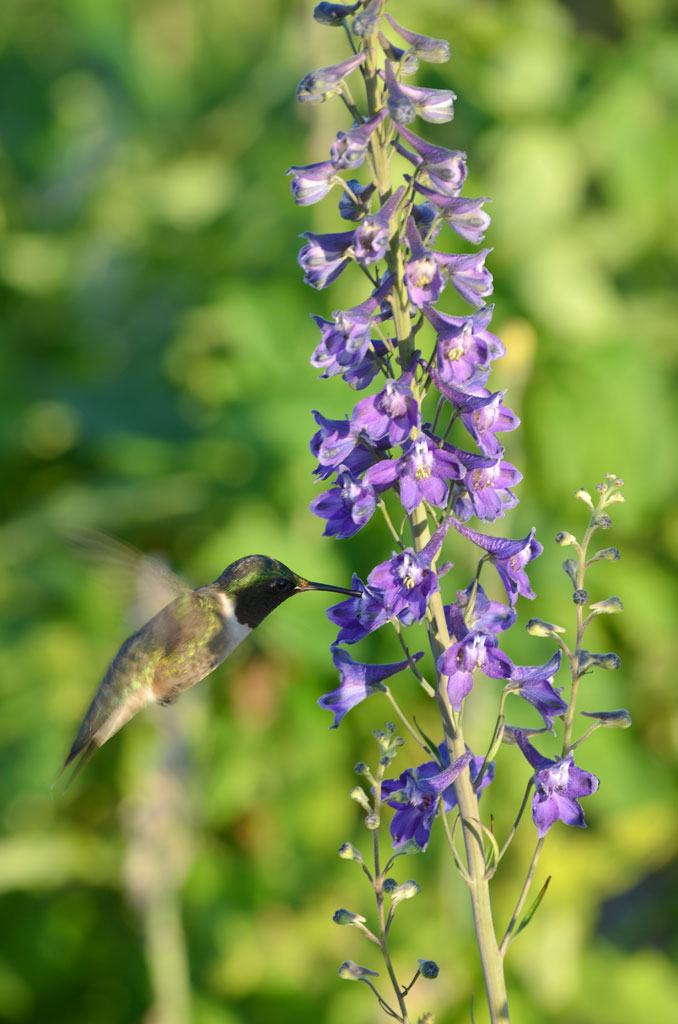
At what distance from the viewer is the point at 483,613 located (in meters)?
1.68

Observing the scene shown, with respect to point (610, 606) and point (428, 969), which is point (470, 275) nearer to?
point (610, 606)

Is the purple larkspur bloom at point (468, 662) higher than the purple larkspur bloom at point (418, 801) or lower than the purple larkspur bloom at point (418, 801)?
higher

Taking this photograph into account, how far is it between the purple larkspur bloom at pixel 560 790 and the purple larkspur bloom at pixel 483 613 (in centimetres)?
22

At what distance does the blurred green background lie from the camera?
485cm

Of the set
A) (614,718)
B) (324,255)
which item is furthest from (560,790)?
(324,255)

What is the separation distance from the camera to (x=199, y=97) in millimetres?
8891

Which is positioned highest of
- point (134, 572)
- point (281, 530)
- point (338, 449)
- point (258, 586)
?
point (338, 449)

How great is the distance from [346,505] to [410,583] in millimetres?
197

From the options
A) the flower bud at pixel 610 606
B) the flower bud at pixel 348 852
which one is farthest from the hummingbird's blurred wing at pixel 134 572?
the flower bud at pixel 610 606

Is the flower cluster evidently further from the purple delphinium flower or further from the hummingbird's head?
the hummingbird's head

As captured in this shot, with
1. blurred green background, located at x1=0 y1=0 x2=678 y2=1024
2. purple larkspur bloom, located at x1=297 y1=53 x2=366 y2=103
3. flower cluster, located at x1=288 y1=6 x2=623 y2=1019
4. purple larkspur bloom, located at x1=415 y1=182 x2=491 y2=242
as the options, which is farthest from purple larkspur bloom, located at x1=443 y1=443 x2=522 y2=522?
blurred green background, located at x1=0 y1=0 x2=678 y2=1024

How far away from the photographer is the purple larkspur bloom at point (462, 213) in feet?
5.49

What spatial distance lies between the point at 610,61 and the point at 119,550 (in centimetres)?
556

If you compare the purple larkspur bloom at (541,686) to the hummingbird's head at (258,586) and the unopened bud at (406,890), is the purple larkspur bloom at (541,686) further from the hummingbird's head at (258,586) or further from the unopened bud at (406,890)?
the hummingbird's head at (258,586)
